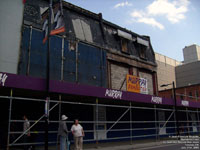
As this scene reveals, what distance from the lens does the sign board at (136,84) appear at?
68.0 feet

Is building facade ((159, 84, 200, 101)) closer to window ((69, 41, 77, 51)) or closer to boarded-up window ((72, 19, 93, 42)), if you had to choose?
boarded-up window ((72, 19, 93, 42))

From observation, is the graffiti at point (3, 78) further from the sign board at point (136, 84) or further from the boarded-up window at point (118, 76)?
the sign board at point (136, 84)

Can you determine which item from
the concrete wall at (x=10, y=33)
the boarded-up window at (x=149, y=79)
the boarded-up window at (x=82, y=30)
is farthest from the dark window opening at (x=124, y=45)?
the concrete wall at (x=10, y=33)

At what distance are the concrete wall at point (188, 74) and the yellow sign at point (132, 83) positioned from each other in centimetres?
4069

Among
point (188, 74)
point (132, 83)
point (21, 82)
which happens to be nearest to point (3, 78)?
point (21, 82)

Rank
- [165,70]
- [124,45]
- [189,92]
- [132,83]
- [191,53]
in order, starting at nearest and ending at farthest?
[132,83]
[124,45]
[189,92]
[165,70]
[191,53]

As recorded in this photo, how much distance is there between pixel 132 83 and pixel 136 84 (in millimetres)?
531

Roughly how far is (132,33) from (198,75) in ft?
129

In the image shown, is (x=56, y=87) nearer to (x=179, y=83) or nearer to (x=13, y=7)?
(x=13, y=7)

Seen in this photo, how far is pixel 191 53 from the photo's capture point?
268 feet

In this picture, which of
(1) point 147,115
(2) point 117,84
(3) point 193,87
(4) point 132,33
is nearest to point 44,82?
(2) point 117,84

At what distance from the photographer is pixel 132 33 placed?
23688 mm

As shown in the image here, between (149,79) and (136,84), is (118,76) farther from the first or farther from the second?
(149,79)

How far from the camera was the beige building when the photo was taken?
2190 inches
